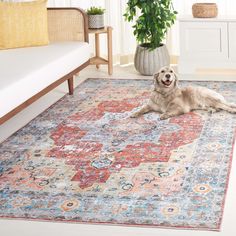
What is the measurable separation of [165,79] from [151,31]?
1.43 m

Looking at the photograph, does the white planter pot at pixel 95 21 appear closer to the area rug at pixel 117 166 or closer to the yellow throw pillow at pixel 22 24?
the yellow throw pillow at pixel 22 24

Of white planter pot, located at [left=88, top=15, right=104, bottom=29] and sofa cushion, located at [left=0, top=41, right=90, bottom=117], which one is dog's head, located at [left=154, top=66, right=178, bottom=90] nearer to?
sofa cushion, located at [left=0, top=41, right=90, bottom=117]

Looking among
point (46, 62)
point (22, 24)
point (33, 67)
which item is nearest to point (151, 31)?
point (22, 24)

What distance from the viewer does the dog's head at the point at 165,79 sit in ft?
15.7

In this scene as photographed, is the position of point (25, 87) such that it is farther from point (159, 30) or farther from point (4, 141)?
point (159, 30)

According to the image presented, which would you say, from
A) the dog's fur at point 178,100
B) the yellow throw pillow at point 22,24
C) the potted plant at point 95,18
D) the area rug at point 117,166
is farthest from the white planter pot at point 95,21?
the dog's fur at point 178,100

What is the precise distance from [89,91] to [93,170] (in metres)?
1.93

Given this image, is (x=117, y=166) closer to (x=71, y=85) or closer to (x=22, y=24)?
A: (x=71, y=85)

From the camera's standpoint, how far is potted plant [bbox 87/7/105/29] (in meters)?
6.14

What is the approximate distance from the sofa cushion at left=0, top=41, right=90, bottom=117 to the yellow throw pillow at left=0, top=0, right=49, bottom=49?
80mm

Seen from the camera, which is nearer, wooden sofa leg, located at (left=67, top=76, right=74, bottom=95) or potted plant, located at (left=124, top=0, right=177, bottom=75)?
wooden sofa leg, located at (left=67, top=76, right=74, bottom=95)

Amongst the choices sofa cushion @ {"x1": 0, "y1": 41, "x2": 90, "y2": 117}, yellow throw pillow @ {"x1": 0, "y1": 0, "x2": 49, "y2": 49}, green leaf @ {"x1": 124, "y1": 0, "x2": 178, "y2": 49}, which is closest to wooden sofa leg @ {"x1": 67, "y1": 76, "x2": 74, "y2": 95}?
sofa cushion @ {"x1": 0, "y1": 41, "x2": 90, "y2": 117}

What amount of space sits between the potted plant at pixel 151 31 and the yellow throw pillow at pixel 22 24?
996 mm

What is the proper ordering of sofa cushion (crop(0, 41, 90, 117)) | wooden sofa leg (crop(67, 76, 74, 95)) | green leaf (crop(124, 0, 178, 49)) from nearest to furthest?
sofa cushion (crop(0, 41, 90, 117))
wooden sofa leg (crop(67, 76, 74, 95))
green leaf (crop(124, 0, 178, 49))
